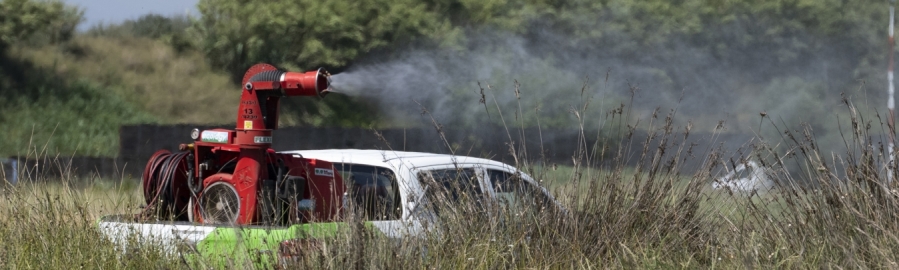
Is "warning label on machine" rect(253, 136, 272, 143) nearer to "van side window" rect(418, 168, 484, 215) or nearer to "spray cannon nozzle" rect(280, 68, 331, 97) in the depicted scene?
"spray cannon nozzle" rect(280, 68, 331, 97)

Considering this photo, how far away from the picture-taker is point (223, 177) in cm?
527

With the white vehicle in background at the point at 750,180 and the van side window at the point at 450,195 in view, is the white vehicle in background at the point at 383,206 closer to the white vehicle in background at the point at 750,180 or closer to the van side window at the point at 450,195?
the van side window at the point at 450,195

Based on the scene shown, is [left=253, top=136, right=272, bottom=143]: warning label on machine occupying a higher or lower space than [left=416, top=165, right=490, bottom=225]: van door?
higher

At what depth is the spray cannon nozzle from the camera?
526cm

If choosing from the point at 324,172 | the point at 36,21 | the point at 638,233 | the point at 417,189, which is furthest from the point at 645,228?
the point at 36,21

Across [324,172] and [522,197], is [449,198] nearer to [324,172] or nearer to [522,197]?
[522,197]

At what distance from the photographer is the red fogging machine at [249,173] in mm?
5195

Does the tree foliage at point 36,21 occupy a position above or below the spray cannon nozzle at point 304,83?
above

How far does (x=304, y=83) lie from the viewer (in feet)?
17.3

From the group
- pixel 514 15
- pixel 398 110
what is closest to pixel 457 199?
pixel 398 110

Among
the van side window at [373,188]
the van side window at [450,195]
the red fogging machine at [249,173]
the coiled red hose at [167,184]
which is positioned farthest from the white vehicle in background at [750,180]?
the coiled red hose at [167,184]

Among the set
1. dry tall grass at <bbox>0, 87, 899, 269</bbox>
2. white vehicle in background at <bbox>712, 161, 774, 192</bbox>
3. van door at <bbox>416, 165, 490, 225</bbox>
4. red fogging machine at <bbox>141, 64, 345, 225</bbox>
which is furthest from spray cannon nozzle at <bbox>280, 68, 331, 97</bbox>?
white vehicle in background at <bbox>712, 161, 774, 192</bbox>

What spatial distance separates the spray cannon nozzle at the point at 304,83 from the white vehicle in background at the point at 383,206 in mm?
391

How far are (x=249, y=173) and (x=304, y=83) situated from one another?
0.57 m
